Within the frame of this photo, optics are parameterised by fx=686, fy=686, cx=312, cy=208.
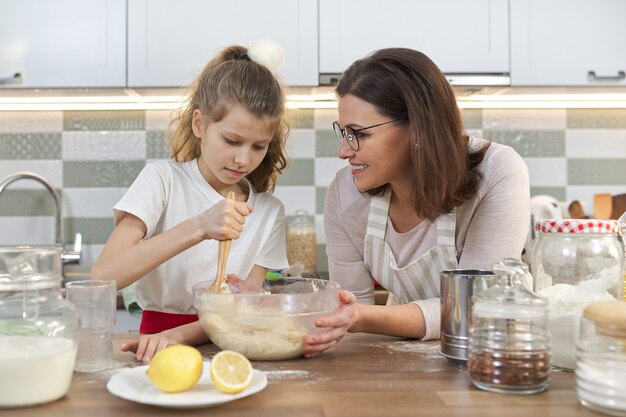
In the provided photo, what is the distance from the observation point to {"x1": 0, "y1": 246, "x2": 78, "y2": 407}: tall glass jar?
2.84 feet

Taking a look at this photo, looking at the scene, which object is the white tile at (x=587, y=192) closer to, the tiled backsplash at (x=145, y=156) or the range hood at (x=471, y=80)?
the tiled backsplash at (x=145, y=156)

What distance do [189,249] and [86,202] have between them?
4.42 ft

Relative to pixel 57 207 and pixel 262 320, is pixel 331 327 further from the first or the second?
pixel 57 207

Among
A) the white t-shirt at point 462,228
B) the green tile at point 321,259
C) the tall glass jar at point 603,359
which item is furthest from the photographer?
the green tile at point 321,259

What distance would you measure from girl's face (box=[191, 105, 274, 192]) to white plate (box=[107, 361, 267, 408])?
64 centimetres

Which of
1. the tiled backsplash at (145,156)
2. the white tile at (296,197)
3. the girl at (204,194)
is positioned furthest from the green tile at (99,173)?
the girl at (204,194)

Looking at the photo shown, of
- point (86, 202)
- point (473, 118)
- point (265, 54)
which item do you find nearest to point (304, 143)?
point (473, 118)

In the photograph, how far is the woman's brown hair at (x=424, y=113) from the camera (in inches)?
57.2

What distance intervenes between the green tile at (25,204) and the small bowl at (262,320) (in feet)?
6.26

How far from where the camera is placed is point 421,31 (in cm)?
250

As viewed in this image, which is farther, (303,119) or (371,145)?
(303,119)

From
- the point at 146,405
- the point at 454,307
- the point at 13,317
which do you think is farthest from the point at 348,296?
the point at 13,317

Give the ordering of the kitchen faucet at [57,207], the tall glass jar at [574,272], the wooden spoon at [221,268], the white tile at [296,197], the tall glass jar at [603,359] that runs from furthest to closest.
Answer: the white tile at [296,197] → the kitchen faucet at [57,207] → the wooden spoon at [221,268] → the tall glass jar at [574,272] → the tall glass jar at [603,359]

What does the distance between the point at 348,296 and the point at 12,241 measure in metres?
2.09
